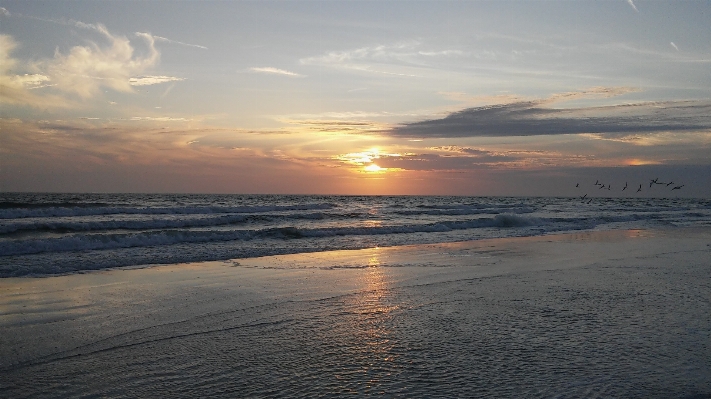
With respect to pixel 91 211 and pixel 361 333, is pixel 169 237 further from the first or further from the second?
pixel 91 211

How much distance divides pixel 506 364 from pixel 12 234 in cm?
2185

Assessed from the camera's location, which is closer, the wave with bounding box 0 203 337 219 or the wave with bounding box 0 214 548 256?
the wave with bounding box 0 214 548 256

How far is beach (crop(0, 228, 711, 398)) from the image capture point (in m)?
4.66

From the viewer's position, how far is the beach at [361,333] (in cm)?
466

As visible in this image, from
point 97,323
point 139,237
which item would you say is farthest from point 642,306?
point 139,237

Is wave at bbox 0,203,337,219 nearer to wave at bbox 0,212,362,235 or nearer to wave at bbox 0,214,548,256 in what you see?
wave at bbox 0,212,362,235

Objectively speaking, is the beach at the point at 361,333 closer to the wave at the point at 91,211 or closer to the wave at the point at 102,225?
the wave at the point at 102,225

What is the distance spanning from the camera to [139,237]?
18422mm

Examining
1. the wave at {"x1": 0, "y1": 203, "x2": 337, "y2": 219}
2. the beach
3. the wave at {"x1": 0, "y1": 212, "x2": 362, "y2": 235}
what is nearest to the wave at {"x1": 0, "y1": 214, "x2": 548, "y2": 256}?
the wave at {"x1": 0, "y1": 212, "x2": 362, "y2": 235}

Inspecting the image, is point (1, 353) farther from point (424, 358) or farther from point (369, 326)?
point (424, 358)

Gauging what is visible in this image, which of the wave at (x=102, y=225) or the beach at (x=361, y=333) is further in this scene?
the wave at (x=102, y=225)

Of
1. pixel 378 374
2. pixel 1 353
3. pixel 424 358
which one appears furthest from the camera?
pixel 1 353

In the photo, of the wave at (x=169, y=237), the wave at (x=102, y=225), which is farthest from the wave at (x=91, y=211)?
the wave at (x=169, y=237)

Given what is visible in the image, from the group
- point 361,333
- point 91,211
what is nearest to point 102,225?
point 91,211
